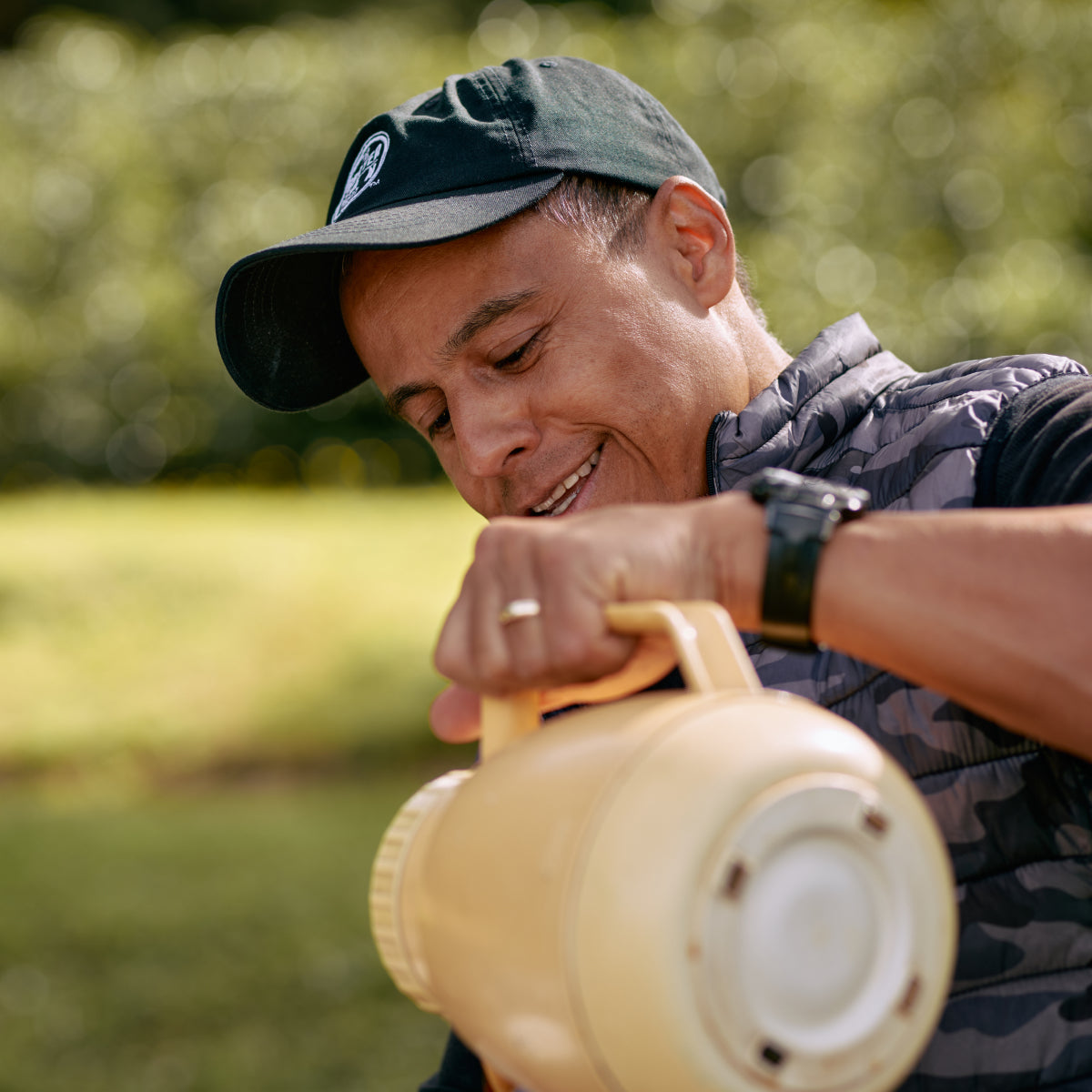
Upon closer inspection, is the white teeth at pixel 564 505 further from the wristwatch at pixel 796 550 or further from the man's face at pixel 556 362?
the wristwatch at pixel 796 550

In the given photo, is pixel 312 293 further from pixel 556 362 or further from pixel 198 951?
pixel 198 951

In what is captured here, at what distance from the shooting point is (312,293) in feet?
6.97

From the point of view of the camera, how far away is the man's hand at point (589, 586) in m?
1.05

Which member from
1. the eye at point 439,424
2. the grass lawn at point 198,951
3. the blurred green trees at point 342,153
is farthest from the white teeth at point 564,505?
the blurred green trees at point 342,153

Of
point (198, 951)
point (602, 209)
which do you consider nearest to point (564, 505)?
point (602, 209)

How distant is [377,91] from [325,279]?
10.8m

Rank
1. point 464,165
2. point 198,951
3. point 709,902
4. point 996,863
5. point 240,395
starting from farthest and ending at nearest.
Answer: point 240,395 < point 198,951 < point 464,165 < point 996,863 < point 709,902

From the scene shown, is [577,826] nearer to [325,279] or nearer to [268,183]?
[325,279]

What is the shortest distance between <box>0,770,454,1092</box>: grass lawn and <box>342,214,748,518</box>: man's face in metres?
3.35

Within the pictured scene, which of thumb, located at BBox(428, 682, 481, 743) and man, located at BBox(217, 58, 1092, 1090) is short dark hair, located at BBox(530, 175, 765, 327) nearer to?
man, located at BBox(217, 58, 1092, 1090)

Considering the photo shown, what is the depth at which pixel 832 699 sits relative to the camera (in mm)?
1507

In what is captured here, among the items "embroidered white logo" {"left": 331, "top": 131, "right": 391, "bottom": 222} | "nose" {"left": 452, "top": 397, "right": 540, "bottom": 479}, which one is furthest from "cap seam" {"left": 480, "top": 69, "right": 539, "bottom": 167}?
"nose" {"left": 452, "top": 397, "right": 540, "bottom": 479}

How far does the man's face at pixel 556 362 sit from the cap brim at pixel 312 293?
3.6 inches

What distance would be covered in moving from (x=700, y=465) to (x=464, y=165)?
550 millimetres
